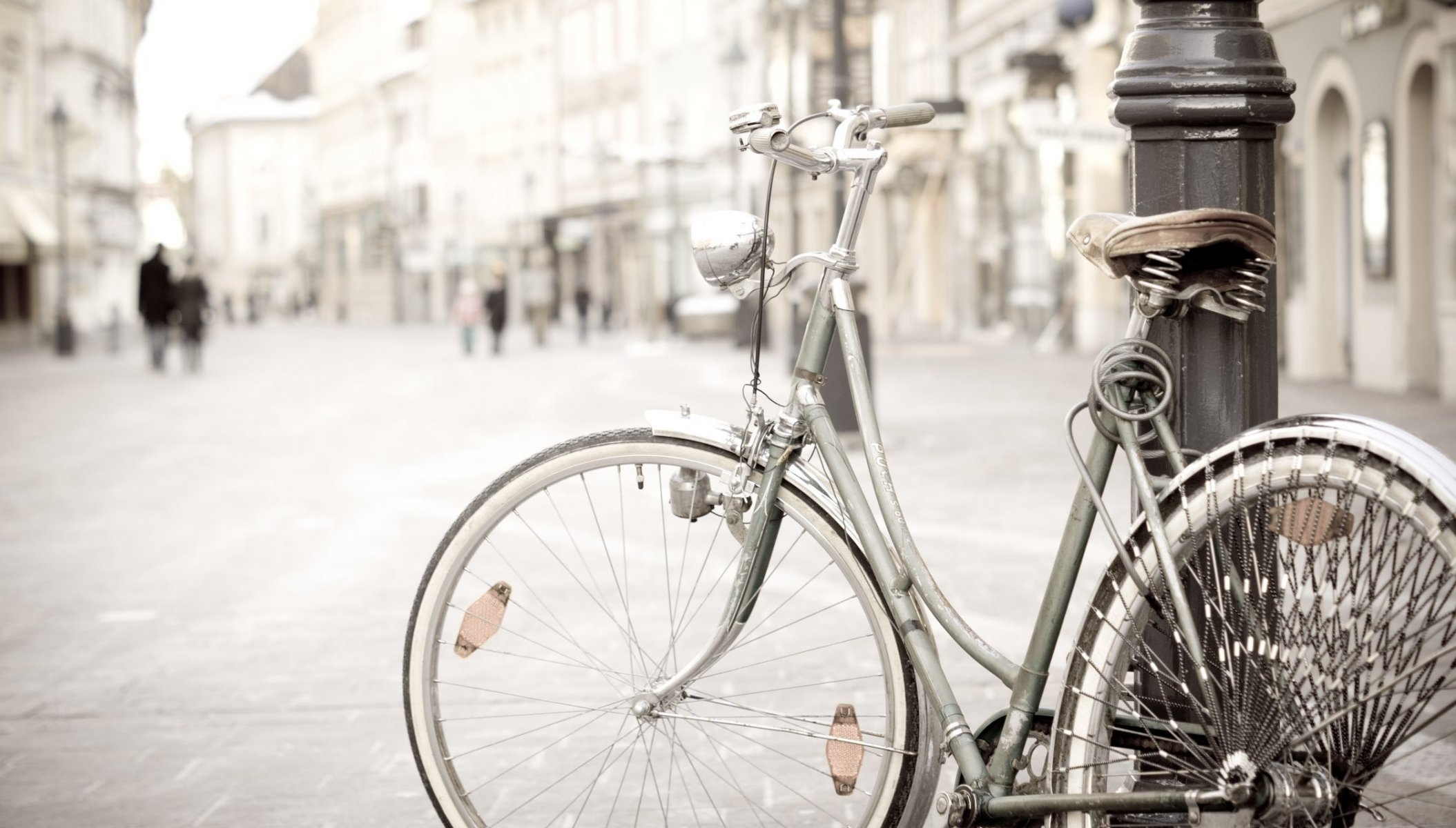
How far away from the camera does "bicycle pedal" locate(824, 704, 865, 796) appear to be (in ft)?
10.00

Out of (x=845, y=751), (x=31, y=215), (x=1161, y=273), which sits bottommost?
(x=845, y=751)

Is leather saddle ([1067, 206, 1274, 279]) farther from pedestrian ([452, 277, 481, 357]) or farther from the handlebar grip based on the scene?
pedestrian ([452, 277, 481, 357])

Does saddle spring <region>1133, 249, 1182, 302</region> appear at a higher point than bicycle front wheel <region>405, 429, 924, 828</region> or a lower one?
higher

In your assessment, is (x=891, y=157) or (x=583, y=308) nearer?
(x=891, y=157)

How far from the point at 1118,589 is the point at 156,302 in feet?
86.2

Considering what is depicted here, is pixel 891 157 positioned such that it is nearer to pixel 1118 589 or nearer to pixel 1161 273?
pixel 1161 273

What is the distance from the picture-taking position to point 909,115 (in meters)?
2.93

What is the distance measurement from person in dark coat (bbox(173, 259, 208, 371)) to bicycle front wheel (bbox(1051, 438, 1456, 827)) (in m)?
26.2

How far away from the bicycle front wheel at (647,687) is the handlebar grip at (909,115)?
59 cm

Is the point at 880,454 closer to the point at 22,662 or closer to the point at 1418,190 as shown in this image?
the point at 22,662

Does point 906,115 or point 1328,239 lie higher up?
point 1328,239

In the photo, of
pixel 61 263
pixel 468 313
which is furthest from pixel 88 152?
pixel 468 313

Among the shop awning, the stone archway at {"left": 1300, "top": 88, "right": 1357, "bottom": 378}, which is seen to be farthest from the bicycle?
the shop awning

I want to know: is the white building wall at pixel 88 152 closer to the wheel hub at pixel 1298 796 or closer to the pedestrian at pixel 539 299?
the pedestrian at pixel 539 299
